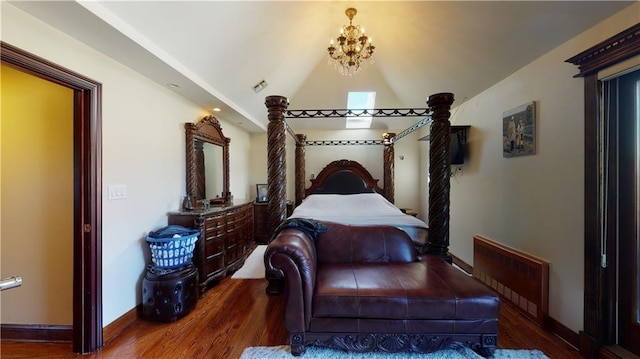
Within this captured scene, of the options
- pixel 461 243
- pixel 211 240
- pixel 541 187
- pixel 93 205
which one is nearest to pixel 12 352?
pixel 93 205

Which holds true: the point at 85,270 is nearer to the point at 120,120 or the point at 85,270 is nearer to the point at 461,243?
the point at 120,120

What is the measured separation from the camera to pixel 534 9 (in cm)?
194

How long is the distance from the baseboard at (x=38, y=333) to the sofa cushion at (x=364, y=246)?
87.5 inches

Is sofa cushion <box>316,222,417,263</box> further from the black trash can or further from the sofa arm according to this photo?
the black trash can

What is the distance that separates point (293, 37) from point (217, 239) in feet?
9.00

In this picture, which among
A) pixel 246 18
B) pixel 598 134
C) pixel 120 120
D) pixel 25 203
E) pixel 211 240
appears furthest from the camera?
pixel 211 240

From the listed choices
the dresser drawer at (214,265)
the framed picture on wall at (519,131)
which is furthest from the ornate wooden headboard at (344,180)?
the framed picture on wall at (519,131)

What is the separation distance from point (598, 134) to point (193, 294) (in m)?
3.66

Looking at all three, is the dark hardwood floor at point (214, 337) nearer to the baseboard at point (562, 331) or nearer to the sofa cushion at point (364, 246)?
the baseboard at point (562, 331)

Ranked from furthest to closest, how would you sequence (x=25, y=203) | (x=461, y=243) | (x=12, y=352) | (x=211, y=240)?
(x=461, y=243)
(x=211, y=240)
(x=25, y=203)
(x=12, y=352)

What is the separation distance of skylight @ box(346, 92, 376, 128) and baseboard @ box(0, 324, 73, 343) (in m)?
4.91

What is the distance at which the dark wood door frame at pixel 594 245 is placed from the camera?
5.67 feet

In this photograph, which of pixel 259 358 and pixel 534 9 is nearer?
pixel 259 358

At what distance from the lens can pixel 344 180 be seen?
17.7 ft
